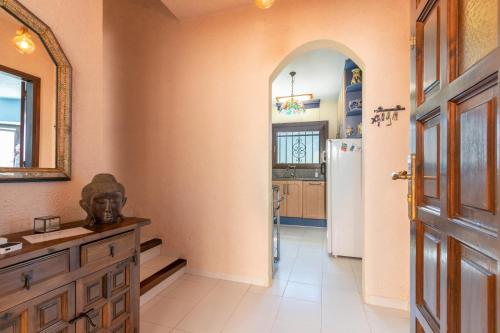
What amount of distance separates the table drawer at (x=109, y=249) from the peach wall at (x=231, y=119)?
3.86 ft

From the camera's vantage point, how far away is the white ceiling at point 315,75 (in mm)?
3379

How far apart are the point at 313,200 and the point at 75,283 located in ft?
13.7

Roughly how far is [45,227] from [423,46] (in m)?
1.85

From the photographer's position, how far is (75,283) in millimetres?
1047

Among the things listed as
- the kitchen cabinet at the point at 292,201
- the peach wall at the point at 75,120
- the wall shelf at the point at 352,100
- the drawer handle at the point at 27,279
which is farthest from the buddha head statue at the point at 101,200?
the kitchen cabinet at the point at 292,201

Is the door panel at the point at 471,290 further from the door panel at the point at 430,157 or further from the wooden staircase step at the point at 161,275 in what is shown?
the wooden staircase step at the point at 161,275

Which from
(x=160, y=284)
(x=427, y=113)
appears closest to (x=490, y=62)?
(x=427, y=113)

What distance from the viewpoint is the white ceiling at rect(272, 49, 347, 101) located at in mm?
3379

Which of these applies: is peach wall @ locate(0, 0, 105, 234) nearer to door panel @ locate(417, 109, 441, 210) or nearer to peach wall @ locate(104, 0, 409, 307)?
peach wall @ locate(104, 0, 409, 307)

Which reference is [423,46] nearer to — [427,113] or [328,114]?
[427,113]

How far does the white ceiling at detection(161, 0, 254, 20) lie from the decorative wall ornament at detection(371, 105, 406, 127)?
62.5 inches

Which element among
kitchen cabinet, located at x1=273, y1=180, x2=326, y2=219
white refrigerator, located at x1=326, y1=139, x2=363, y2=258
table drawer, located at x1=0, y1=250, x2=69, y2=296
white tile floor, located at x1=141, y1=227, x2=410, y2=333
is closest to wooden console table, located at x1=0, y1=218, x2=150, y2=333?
table drawer, located at x1=0, y1=250, x2=69, y2=296

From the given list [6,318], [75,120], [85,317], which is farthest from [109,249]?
[75,120]

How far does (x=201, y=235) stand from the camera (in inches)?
98.3
